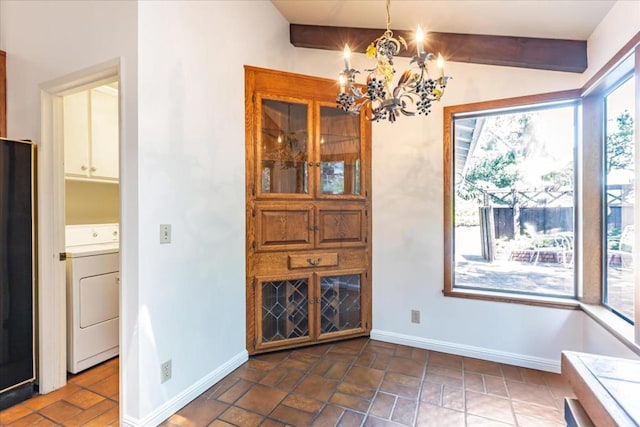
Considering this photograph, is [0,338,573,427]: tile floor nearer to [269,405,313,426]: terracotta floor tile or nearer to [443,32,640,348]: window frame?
[269,405,313,426]: terracotta floor tile

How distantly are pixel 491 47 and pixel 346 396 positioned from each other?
9.51ft

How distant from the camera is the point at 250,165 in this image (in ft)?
8.73

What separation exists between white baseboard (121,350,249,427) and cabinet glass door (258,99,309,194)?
1.43 m

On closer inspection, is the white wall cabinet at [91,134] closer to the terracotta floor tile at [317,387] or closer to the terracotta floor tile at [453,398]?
the terracotta floor tile at [317,387]

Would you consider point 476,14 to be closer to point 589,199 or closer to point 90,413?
point 589,199

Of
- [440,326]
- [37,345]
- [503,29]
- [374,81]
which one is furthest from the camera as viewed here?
[440,326]

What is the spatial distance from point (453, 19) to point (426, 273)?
6.94ft

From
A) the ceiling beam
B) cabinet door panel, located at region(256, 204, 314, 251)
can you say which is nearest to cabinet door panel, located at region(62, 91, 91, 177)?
cabinet door panel, located at region(256, 204, 314, 251)

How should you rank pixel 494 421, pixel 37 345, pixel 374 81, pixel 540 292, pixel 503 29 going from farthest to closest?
pixel 540 292 < pixel 503 29 < pixel 37 345 < pixel 494 421 < pixel 374 81

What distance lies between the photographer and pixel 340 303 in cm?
307

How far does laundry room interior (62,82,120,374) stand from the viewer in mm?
2471

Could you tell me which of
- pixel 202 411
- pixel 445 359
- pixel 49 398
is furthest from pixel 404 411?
pixel 49 398

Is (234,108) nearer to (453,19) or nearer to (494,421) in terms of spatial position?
(453,19)

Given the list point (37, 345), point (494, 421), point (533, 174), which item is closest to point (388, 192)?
point (533, 174)
